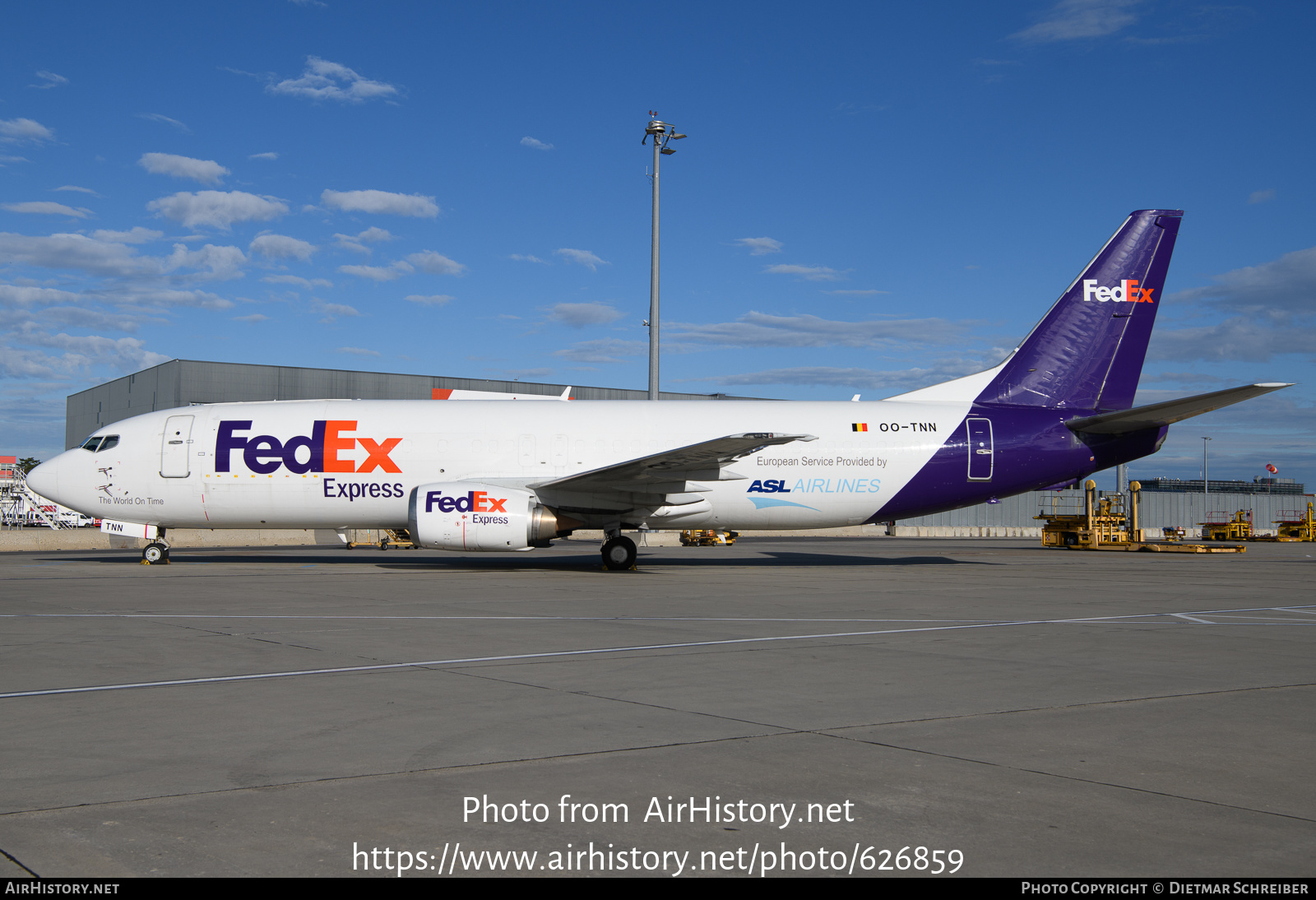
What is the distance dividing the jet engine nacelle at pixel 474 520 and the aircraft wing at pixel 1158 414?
13026 millimetres

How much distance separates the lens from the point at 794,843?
379cm

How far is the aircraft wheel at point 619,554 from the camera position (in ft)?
69.3

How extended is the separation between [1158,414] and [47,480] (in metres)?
26.0

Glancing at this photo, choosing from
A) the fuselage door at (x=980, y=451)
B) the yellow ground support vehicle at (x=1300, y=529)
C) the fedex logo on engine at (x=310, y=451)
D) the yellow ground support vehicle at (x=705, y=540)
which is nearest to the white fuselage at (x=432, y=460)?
the fedex logo on engine at (x=310, y=451)

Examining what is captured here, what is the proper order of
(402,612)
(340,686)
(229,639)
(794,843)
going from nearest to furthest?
(794,843)
(340,686)
(229,639)
(402,612)

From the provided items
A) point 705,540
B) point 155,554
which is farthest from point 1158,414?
point 155,554

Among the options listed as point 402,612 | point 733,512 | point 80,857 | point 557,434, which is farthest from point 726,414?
point 80,857

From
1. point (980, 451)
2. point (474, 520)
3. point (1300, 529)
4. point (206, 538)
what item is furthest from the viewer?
point (1300, 529)

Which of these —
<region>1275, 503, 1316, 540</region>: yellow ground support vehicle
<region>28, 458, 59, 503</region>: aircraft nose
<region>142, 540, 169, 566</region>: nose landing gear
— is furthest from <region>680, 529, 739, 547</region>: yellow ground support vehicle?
<region>1275, 503, 1316, 540</region>: yellow ground support vehicle

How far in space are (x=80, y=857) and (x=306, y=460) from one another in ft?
62.5

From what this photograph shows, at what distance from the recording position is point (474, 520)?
19609 mm

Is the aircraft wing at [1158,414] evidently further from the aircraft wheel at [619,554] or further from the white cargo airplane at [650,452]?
the aircraft wheel at [619,554]

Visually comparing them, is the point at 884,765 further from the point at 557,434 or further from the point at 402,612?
the point at 557,434

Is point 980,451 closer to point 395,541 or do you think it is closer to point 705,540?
point 705,540
